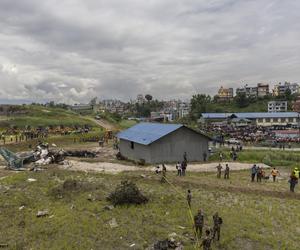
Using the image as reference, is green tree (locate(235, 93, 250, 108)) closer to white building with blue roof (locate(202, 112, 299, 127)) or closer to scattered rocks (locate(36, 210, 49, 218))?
white building with blue roof (locate(202, 112, 299, 127))

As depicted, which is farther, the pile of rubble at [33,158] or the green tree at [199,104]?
the green tree at [199,104]

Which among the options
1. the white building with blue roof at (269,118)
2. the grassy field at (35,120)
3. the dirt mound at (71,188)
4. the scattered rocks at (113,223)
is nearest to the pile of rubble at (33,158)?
the dirt mound at (71,188)

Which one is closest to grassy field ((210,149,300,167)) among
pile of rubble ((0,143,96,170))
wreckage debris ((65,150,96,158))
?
wreckage debris ((65,150,96,158))

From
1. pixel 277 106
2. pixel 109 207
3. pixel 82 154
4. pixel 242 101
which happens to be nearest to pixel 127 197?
pixel 109 207

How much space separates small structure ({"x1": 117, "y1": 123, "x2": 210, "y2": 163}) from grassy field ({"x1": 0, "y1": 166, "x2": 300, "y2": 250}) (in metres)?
9.89

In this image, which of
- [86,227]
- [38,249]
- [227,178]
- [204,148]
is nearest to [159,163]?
[204,148]

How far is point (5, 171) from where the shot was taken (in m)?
32.1

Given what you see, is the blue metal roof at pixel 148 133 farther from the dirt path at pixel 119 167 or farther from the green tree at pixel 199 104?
the green tree at pixel 199 104

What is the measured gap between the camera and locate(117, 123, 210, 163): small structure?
3731 cm

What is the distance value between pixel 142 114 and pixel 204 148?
136857mm

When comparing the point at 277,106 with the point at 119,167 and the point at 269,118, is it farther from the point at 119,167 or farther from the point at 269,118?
the point at 119,167

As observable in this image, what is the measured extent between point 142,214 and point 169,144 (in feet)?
62.6

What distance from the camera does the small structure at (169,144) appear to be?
122ft

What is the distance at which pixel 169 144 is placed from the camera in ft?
124
